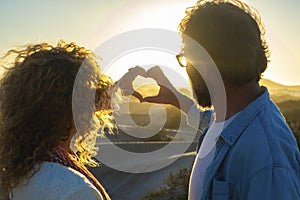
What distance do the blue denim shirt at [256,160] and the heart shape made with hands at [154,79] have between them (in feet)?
3.31

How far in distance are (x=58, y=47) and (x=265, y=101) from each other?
1.07 meters

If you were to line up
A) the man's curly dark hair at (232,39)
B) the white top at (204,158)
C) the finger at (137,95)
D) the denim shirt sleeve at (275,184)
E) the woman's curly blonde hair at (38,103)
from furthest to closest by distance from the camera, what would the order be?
the finger at (137,95) → the white top at (204,158) → the man's curly dark hair at (232,39) → the woman's curly blonde hair at (38,103) → the denim shirt sleeve at (275,184)

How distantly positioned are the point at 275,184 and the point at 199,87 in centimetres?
75

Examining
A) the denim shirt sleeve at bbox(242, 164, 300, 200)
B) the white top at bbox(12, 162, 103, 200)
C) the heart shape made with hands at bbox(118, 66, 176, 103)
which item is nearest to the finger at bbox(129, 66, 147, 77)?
the heart shape made with hands at bbox(118, 66, 176, 103)

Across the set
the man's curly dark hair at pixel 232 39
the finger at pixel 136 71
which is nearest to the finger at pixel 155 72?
the finger at pixel 136 71

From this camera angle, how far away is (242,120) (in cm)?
295

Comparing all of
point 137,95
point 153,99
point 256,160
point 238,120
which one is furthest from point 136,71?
point 256,160

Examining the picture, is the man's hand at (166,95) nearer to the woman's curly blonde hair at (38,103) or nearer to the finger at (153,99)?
the finger at (153,99)

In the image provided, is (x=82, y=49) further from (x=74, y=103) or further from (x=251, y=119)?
(x=251, y=119)

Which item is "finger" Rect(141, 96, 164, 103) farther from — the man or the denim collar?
the denim collar

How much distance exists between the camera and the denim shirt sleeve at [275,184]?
265 centimetres

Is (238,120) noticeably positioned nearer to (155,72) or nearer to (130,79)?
(130,79)

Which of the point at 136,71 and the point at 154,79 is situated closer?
the point at 136,71

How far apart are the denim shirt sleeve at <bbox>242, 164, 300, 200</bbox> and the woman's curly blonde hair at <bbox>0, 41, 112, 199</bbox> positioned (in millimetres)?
899
